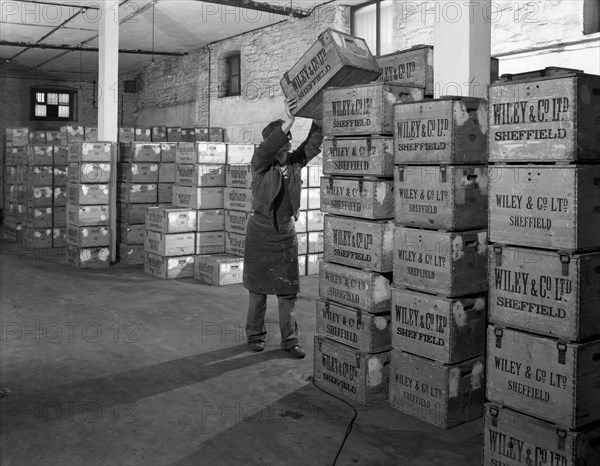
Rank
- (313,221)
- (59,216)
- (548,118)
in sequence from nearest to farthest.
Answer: (548,118)
(313,221)
(59,216)

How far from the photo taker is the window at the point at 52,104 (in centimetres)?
2205

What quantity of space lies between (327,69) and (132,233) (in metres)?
6.81

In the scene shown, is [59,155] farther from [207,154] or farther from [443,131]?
[443,131]

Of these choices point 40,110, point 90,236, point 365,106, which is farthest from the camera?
point 40,110

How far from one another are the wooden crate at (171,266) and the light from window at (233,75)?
6.50m

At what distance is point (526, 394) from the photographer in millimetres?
3514

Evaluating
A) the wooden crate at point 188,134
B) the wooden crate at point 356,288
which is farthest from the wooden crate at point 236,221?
the wooden crate at point 188,134

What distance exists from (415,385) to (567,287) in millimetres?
1426

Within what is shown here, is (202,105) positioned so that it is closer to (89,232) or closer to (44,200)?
(44,200)

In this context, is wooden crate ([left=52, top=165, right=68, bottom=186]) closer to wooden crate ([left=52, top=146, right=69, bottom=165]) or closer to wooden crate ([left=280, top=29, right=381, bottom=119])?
wooden crate ([left=52, top=146, right=69, bottom=165])

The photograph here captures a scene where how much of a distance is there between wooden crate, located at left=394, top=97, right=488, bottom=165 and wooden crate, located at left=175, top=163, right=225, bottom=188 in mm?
5778

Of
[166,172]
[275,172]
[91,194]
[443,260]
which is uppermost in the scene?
[166,172]

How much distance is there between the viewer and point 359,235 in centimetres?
472

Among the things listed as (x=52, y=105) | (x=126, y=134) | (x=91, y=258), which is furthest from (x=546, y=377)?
(x=52, y=105)
